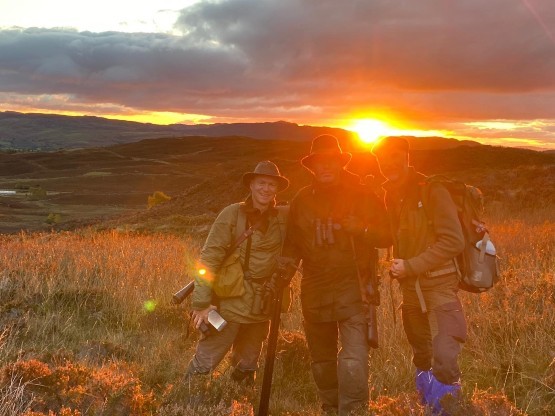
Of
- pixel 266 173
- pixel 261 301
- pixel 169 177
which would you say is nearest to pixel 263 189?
pixel 266 173

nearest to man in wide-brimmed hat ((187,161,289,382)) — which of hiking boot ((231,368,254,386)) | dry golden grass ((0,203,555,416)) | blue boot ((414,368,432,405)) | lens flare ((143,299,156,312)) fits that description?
hiking boot ((231,368,254,386))

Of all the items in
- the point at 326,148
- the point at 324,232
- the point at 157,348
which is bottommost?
the point at 157,348

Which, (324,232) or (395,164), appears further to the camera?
(324,232)

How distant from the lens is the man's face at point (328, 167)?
4312 mm

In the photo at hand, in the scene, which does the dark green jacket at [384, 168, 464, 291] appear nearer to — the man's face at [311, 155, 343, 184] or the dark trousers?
the dark trousers

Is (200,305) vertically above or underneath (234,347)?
above

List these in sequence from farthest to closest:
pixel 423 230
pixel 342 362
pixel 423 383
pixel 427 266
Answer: pixel 342 362, pixel 423 383, pixel 423 230, pixel 427 266

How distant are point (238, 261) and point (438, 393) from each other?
6.46 ft

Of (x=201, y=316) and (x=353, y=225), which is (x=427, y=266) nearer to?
(x=353, y=225)

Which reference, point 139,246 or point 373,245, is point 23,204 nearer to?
point 139,246

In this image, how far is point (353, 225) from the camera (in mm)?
4160

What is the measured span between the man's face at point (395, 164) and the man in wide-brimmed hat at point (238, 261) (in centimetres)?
103

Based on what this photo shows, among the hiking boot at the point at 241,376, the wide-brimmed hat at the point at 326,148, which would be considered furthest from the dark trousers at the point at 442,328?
the hiking boot at the point at 241,376

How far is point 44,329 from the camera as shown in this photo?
616cm
